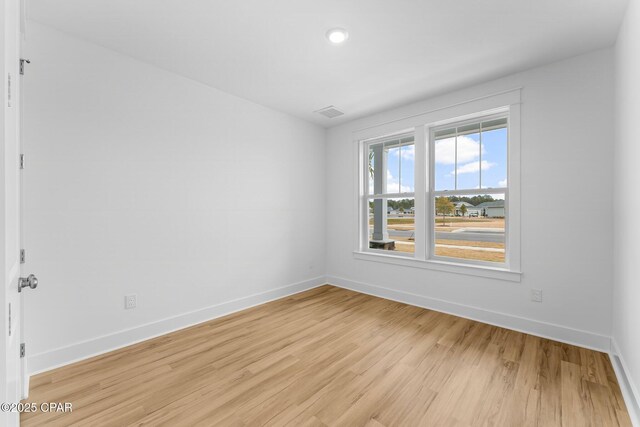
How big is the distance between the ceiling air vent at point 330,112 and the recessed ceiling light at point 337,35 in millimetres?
1480

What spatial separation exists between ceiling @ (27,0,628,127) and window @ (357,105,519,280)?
2.18ft

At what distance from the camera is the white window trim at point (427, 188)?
292cm

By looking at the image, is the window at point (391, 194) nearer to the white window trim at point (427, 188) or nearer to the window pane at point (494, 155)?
the white window trim at point (427, 188)

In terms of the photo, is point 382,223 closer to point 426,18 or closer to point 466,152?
point 466,152

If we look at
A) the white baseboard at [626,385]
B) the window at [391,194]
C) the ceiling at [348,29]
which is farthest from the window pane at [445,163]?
the white baseboard at [626,385]

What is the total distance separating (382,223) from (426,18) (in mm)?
2768

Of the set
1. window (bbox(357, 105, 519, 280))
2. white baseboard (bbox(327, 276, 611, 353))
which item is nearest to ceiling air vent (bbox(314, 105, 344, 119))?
window (bbox(357, 105, 519, 280))

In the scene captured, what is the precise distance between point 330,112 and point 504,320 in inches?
130

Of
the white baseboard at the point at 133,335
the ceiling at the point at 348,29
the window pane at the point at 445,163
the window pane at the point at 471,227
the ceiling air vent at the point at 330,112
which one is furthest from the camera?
the ceiling air vent at the point at 330,112

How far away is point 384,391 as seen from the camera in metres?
1.94

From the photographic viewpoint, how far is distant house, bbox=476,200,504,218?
10.5ft

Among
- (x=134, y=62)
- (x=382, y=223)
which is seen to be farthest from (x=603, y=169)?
(x=134, y=62)

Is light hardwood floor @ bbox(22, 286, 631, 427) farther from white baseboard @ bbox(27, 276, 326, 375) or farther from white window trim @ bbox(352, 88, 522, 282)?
white window trim @ bbox(352, 88, 522, 282)

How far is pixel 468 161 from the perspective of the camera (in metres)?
3.41
